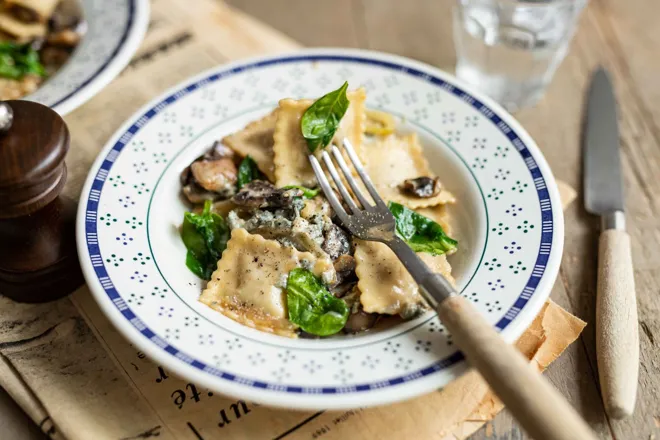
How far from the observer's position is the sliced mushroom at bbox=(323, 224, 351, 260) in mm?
2691

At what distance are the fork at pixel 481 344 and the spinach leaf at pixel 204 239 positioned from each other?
0.48m

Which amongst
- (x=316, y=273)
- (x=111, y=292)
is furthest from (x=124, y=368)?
(x=316, y=273)

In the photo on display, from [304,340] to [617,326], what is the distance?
1.21m

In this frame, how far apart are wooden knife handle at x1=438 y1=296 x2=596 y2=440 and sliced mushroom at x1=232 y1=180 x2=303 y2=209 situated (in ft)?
2.77

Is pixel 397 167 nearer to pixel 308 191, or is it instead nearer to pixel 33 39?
pixel 308 191

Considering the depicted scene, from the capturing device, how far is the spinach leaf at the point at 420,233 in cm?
274

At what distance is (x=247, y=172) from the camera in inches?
121

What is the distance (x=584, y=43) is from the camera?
4406 millimetres

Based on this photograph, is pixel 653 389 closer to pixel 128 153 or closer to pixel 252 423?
pixel 252 423

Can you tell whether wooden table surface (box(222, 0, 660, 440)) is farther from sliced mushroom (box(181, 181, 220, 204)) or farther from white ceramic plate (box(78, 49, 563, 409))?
sliced mushroom (box(181, 181, 220, 204))

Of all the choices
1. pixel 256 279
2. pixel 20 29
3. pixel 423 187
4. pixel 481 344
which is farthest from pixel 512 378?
pixel 20 29

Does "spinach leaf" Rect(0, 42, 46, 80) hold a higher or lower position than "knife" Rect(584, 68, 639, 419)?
lower

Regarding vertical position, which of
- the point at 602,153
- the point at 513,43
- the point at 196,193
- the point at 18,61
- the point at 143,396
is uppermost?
the point at 513,43

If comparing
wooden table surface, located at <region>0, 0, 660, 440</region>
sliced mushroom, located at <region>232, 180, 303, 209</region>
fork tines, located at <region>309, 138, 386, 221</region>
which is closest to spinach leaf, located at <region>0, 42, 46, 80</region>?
wooden table surface, located at <region>0, 0, 660, 440</region>
